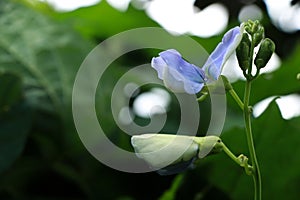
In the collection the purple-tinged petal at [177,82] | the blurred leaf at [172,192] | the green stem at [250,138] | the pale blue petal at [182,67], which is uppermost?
the pale blue petal at [182,67]

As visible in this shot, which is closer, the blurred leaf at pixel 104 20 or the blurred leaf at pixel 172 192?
the blurred leaf at pixel 172 192

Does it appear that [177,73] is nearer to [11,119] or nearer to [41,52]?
[11,119]

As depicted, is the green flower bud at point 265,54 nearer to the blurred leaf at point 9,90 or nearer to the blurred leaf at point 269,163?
the blurred leaf at point 269,163

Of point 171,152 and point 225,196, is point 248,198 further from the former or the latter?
point 171,152

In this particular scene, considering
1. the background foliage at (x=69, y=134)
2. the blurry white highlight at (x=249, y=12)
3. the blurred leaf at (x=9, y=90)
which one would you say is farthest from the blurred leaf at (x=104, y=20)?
the blurred leaf at (x=9, y=90)

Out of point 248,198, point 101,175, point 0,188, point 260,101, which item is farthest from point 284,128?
point 0,188

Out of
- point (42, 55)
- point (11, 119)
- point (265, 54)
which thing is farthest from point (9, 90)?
point (265, 54)

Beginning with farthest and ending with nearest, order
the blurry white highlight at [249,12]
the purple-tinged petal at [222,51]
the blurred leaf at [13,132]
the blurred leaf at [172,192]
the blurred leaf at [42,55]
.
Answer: the blurry white highlight at [249,12] < the blurred leaf at [42,55] < the blurred leaf at [13,132] < the blurred leaf at [172,192] < the purple-tinged petal at [222,51]

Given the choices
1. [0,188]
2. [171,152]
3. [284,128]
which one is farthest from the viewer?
[0,188]
